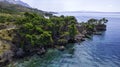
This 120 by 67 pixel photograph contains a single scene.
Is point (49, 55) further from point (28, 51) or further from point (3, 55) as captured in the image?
point (3, 55)

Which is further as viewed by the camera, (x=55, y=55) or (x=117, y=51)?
(x=117, y=51)

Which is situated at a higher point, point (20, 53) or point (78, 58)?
point (20, 53)

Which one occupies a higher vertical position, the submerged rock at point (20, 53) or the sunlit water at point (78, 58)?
the submerged rock at point (20, 53)

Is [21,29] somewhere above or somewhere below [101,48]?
above

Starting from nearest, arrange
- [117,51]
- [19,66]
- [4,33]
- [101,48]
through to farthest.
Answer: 1. [19,66]
2. [4,33]
3. [117,51]
4. [101,48]

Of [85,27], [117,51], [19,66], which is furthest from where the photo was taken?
[85,27]

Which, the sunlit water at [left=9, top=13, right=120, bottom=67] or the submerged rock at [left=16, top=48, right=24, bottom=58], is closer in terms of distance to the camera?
the sunlit water at [left=9, top=13, right=120, bottom=67]

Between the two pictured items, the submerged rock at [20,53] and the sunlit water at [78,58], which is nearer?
the sunlit water at [78,58]

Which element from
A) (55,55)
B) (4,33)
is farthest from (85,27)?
(4,33)

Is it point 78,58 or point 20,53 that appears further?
point 78,58

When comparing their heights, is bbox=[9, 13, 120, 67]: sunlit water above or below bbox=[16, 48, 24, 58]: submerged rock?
below
